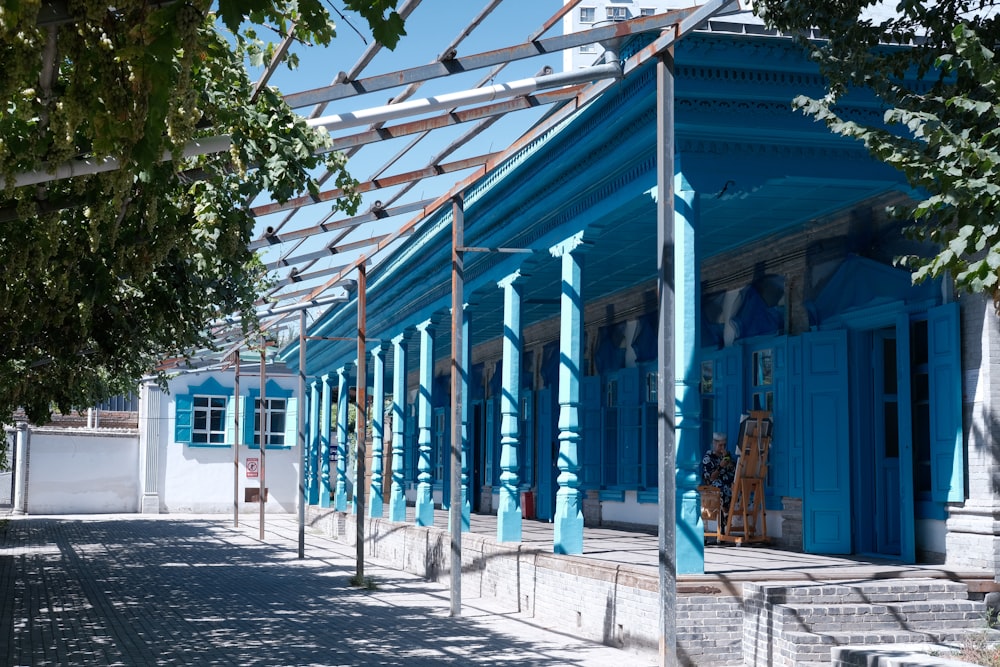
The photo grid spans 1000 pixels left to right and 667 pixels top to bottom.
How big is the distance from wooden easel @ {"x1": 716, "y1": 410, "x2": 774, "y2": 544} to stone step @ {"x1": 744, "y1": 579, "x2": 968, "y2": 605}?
3633 millimetres

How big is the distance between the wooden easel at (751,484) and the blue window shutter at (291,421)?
27877 millimetres

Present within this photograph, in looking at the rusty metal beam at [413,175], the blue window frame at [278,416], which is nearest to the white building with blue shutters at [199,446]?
the blue window frame at [278,416]

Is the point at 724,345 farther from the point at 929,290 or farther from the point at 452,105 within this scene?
the point at 452,105

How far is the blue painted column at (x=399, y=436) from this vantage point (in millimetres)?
20172

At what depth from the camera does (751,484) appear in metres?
13.5

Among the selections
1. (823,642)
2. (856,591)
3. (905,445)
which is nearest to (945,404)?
(905,445)

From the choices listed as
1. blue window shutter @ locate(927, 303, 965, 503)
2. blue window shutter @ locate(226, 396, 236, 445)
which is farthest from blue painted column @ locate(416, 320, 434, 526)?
blue window shutter @ locate(226, 396, 236, 445)

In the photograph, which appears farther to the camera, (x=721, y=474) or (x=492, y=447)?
(x=492, y=447)

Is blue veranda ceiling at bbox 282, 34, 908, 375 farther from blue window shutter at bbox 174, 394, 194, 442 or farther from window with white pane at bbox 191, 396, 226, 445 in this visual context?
window with white pane at bbox 191, 396, 226, 445

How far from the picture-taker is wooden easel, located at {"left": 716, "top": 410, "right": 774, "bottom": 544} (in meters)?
13.4

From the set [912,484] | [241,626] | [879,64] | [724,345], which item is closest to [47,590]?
[241,626]

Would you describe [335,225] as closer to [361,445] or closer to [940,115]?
[361,445]

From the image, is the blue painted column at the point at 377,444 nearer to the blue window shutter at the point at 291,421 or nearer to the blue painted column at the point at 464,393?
the blue painted column at the point at 464,393

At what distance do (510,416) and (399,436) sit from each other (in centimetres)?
702
